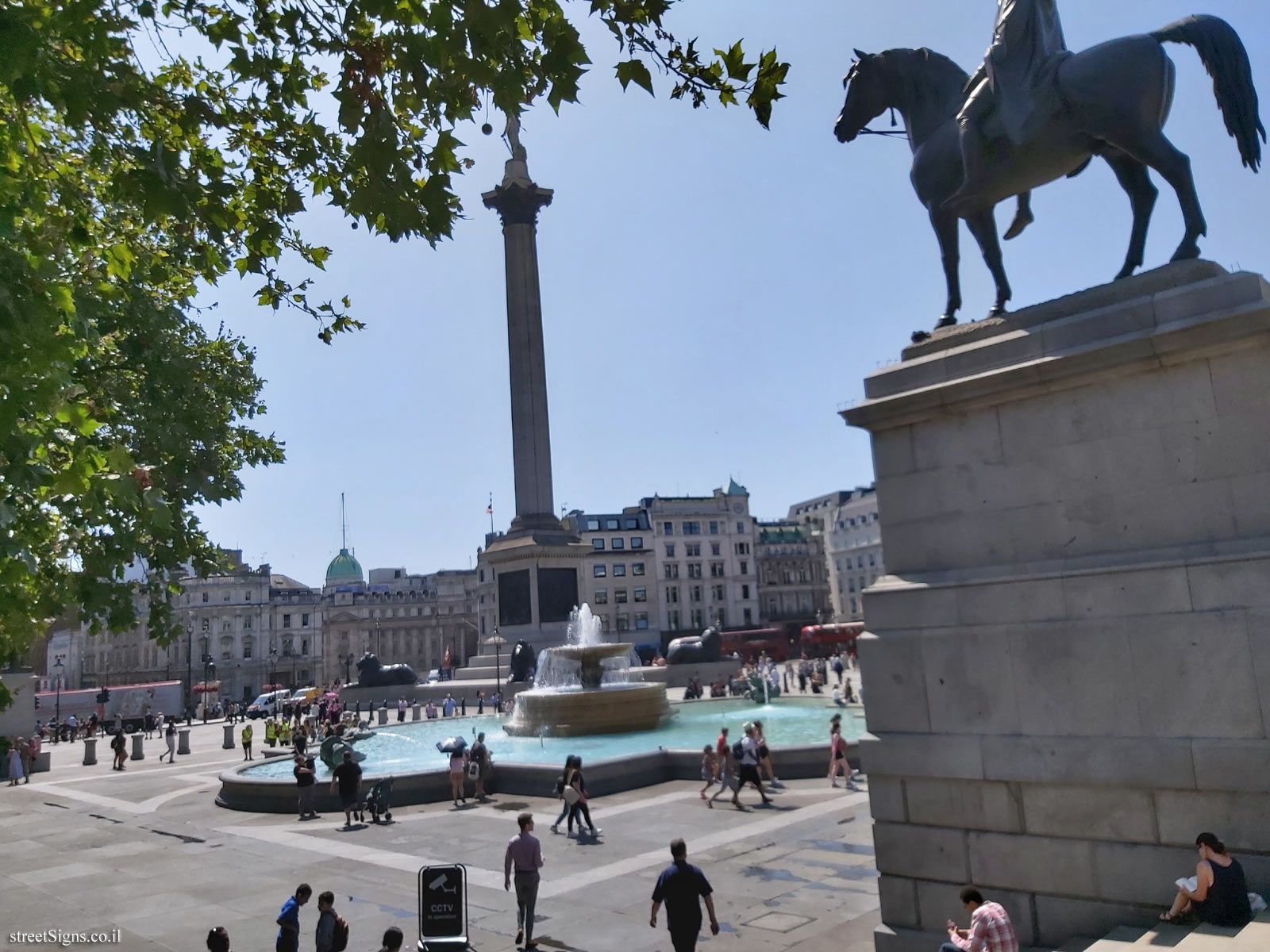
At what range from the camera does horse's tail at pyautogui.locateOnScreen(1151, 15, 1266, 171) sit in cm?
779

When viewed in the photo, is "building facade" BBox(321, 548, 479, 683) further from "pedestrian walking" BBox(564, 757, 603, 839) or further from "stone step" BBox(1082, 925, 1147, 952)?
"stone step" BBox(1082, 925, 1147, 952)

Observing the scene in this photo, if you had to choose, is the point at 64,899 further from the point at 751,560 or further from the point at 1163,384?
the point at 751,560

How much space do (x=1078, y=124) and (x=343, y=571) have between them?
143530 mm

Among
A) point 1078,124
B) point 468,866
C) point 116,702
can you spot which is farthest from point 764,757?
point 116,702

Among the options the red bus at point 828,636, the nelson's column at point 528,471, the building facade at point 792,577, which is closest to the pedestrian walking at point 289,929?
the nelson's column at point 528,471

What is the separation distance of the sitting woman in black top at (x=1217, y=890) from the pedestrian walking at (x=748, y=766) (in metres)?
11.2

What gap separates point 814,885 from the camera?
1125 centimetres

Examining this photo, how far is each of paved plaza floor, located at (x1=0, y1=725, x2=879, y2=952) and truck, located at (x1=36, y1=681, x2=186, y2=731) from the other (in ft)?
144

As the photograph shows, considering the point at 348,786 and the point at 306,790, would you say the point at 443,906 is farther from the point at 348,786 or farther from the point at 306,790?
the point at 306,790

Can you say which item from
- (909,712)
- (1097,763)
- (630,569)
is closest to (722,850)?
(909,712)

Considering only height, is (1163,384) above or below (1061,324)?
below

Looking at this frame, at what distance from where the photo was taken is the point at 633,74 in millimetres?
5973

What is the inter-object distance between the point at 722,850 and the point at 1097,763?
299 inches

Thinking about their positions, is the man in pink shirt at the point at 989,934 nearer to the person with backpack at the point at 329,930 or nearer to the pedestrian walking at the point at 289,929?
the person with backpack at the point at 329,930
